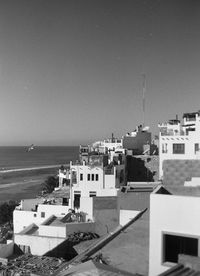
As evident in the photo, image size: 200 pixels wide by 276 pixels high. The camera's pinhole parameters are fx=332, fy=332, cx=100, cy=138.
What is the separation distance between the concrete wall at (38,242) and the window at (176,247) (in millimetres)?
8676

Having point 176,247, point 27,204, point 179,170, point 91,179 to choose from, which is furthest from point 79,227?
point 176,247

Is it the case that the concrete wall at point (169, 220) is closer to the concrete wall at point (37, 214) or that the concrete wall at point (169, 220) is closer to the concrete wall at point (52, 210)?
the concrete wall at point (37, 214)

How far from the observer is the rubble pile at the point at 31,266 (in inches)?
333

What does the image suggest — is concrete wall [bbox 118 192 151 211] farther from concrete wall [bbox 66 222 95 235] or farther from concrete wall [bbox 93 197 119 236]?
concrete wall [bbox 66 222 95 235]

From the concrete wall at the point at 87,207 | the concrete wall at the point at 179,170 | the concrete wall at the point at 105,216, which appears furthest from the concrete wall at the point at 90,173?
the concrete wall at the point at 179,170

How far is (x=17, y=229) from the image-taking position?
63.8 feet

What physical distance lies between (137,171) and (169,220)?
2290cm

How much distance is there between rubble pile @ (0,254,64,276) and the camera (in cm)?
846

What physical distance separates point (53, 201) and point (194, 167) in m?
14.8

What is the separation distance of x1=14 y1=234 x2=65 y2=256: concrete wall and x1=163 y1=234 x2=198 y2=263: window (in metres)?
8.68

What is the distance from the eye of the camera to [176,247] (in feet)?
13.5

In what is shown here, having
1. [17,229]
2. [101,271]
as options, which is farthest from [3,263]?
[17,229]

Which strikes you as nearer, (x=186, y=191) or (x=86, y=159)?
(x=186, y=191)

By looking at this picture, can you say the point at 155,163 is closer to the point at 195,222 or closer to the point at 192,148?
the point at 192,148
